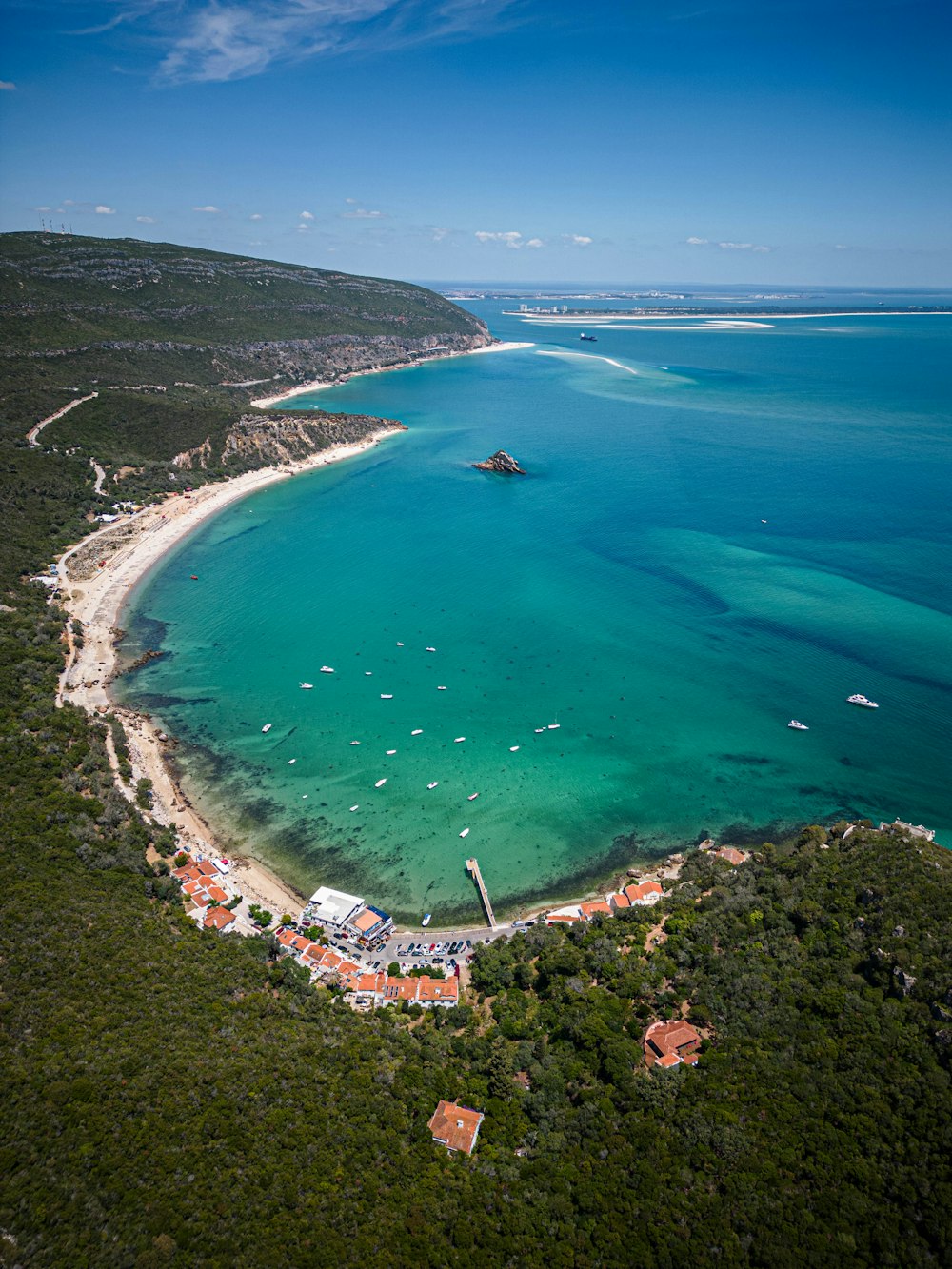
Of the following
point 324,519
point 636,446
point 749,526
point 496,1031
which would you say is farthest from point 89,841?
point 636,446

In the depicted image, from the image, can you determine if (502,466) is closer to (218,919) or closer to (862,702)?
(862,702)

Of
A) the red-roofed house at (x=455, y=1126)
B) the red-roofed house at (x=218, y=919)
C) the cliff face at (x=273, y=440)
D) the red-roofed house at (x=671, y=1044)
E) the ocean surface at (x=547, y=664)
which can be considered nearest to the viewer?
the red-roofed house at (x=455, y=1126)

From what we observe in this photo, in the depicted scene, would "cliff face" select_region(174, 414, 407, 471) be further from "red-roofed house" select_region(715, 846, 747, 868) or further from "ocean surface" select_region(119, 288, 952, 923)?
"red-roofed house" select_region(715, 846, 747, 868)

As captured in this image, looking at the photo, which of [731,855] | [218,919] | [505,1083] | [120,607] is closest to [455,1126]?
[505,1083]

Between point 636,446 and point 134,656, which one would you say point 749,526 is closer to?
point 636,446

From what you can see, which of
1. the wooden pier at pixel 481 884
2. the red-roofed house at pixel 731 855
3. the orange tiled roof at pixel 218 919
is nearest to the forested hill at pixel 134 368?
the orange tiled roof at pixel 218 919

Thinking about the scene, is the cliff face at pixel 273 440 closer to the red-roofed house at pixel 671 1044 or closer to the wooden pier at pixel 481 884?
the wooden pier at pixel 481 884
